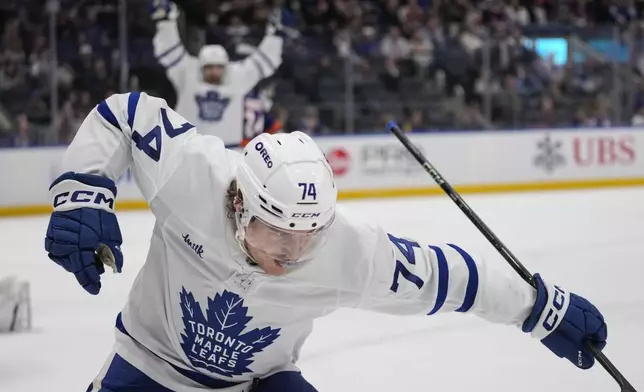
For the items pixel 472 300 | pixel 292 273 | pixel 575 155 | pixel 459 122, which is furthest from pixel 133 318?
pixel 575 155

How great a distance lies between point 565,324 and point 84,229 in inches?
43.2

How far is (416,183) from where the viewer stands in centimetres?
909

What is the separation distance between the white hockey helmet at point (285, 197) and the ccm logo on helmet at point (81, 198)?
0.31m

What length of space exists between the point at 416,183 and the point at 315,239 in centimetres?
720

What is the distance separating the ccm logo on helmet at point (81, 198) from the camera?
2.00 metres

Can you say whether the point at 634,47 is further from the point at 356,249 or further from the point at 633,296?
the point at 356,249

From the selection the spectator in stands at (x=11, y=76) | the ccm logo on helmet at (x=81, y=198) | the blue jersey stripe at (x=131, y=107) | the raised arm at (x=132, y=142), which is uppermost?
the blue jersey stripe at (x=131, y=107)

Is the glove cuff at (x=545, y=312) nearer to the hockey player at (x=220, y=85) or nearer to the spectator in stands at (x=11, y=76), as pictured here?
the hockey player at (x=220, y=85)

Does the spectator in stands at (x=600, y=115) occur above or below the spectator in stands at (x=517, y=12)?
below

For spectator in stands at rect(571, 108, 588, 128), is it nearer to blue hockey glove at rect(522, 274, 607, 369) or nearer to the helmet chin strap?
blue hockey glove at rect(522, 274, 607, 369)

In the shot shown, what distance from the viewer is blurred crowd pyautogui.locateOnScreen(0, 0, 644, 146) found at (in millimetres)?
8500

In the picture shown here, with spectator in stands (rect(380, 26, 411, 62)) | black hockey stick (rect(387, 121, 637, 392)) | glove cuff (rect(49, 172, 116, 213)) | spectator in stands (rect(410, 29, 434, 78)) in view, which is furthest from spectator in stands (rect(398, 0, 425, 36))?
glove cuff (rect(49, 172, 116, 213))

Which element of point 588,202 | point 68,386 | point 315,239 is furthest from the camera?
point 588,202

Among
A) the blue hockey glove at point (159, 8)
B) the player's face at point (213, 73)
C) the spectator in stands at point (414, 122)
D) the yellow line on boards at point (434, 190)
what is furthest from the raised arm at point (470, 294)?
the spectator in stands at point (414, 122)
